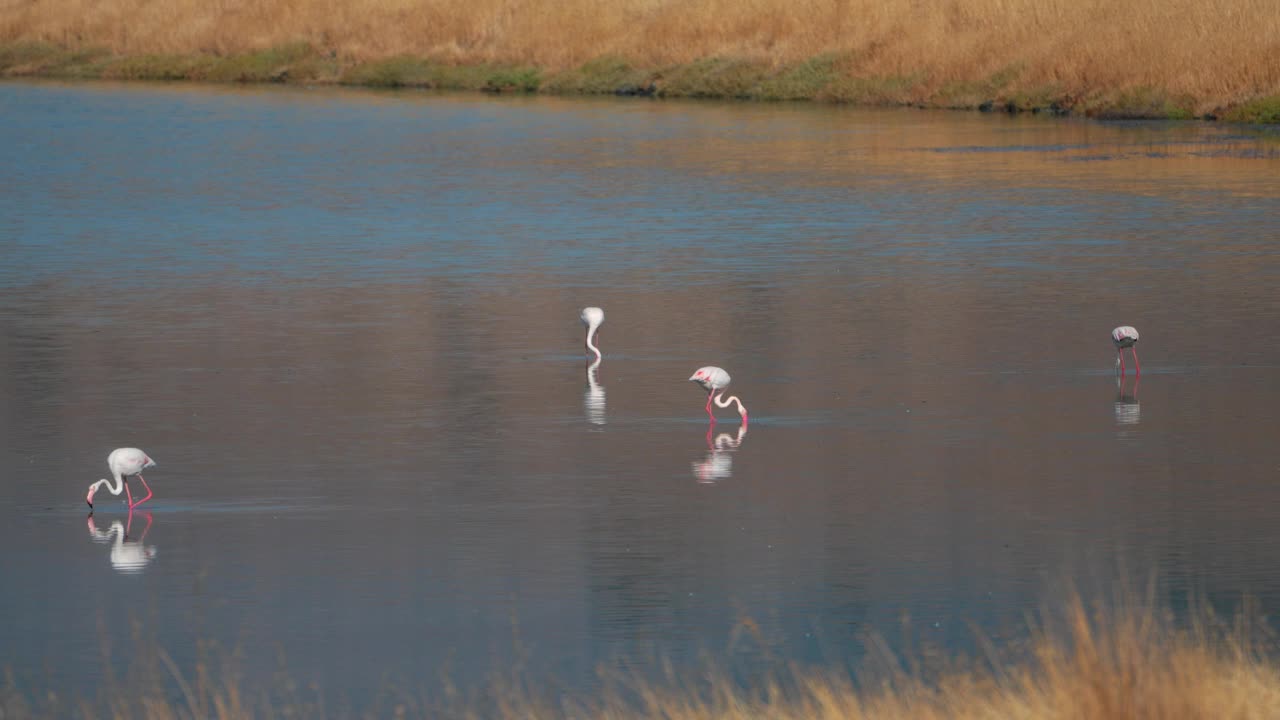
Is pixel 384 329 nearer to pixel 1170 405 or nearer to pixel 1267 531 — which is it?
pixel 1170 405

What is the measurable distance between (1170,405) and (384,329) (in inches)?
206

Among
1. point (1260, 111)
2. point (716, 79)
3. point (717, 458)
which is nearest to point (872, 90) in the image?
point (716, 79)

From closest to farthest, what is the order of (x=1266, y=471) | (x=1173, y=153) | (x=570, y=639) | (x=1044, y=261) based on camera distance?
1. (x=570, y=639)
2. (x=1266, y=471)
3. (x=1044, y=261)
4. (x=1173, y=153)

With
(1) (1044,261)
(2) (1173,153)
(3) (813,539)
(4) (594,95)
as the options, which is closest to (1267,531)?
(3) (813,539)

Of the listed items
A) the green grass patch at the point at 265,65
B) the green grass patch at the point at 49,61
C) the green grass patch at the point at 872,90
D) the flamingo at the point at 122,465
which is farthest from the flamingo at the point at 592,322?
the green grass patch at the point at 49,61

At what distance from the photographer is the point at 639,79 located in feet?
160

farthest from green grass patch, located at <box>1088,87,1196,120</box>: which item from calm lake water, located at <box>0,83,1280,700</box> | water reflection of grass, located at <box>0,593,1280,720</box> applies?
water reflection of grass, located at <box>0,593,1280,720</box>

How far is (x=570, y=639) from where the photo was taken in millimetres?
7430

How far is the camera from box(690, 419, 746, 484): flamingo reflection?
33.3ft

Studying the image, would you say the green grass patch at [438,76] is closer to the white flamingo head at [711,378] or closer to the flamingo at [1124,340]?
the flamingo at [1124,340]

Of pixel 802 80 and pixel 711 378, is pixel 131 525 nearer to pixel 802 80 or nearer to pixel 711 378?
pixel 711 378

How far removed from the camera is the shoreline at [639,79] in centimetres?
3831

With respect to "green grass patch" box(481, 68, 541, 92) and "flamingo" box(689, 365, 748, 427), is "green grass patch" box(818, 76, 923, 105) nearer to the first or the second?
"green grass patch" box(481, 68, 541, 92)

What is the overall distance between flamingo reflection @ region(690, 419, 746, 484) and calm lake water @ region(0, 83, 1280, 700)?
3 centimetres
